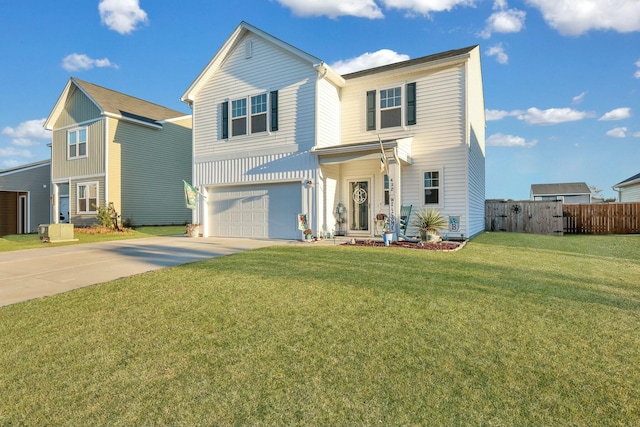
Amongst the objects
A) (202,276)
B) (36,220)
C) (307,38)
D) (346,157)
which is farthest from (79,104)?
(202,276)

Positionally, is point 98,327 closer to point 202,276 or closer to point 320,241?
point 202,276

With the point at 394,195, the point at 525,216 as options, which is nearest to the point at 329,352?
the point at 394,195

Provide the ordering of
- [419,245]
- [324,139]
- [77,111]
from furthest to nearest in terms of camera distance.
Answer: [77,111] → [324,139] → [419,245]

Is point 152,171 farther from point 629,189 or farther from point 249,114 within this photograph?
point 629,189

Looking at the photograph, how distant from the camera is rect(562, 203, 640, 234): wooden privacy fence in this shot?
15.7 metres

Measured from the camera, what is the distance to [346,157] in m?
11.2

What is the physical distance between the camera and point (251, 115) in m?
13.1

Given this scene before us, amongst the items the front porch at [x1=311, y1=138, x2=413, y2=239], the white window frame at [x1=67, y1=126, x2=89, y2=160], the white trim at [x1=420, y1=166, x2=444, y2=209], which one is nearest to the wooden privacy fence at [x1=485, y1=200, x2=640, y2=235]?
the white trim at [x1=420, y1=166, x2=444, y2=209]

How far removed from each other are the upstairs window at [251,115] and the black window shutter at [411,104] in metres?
4.74

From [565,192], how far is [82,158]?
4395cm

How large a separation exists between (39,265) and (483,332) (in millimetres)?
8816

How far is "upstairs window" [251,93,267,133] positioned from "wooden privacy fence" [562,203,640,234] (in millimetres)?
14831

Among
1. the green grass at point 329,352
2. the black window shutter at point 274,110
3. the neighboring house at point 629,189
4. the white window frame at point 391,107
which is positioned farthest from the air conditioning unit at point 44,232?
the neighboring house at point 629,189

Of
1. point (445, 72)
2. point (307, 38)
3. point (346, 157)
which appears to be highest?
point (307, 38)
